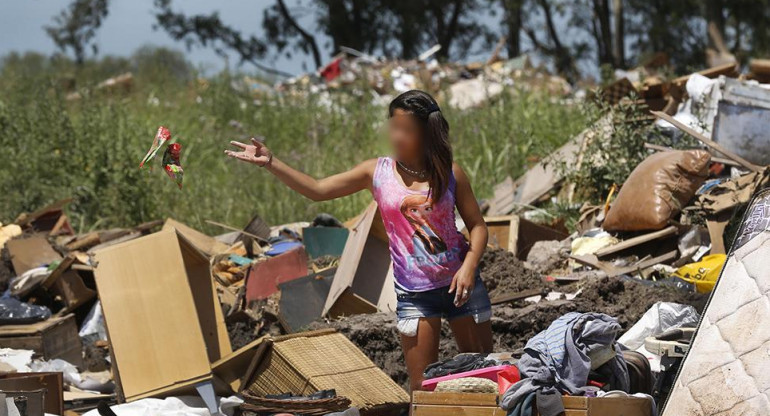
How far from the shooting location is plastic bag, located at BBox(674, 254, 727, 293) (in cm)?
620

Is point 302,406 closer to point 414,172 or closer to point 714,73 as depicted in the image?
point 414,172

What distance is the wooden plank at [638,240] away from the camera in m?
7.21

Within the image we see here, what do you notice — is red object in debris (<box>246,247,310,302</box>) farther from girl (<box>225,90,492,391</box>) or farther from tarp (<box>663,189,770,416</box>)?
tarp (<box>663,189,770,416</box>)

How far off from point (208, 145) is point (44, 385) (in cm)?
750

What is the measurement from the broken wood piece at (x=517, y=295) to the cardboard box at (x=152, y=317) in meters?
1.90

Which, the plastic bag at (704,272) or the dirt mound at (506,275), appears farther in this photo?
the dirt mound at (506,275)

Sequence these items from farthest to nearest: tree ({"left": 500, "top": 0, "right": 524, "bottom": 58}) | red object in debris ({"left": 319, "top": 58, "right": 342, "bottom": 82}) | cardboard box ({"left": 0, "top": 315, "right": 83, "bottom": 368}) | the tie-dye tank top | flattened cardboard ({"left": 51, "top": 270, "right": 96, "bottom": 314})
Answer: tree ({"left": 500, "top": 0, "right": 524, "bottom": 58}) < red object in debris ({"left": 319, "top": 58, "right": 342, "bottom": 82}) < flattened cardboard ({"left": 51, "top": 270, "right": 96, "bottom": 314}) < cardboard box ({"left": 0, "top": 315, "right": 83, "bottom": 368}) < the tie-dye tank top

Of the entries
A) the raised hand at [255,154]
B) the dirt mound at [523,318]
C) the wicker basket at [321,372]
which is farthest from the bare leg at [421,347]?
the dirt mound at [523,318]

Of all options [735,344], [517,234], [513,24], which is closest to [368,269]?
[517,234]

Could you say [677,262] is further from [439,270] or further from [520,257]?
[439,270]

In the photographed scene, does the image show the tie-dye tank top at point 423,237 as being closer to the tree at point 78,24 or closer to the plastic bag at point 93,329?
the plastic bag at point 93,329

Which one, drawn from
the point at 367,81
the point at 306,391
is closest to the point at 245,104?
the point at 367,81

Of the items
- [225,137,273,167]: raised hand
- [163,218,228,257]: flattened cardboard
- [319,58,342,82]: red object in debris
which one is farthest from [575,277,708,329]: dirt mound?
[319,58,342,82]: red object in debris

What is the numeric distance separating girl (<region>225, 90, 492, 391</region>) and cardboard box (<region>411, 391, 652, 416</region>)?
1.37 feet
